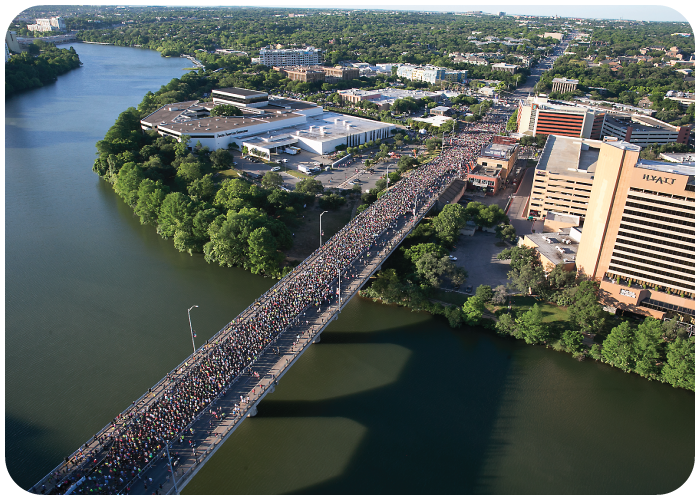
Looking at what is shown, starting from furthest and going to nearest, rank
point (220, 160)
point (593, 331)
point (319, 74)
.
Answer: point (319, 74) < point (220, 160) < point (593, 331)

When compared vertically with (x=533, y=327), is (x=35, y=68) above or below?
above

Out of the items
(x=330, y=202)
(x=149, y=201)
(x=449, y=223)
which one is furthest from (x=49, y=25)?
(x=449, y=223)

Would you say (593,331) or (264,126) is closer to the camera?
(593,331)

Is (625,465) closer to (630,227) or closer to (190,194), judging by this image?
(630,227)

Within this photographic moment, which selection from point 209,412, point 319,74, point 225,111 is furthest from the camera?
point 319,74

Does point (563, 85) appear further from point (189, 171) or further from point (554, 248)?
point (189, 171)

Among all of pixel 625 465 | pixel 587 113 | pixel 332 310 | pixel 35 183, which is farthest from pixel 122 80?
pixel 625 465

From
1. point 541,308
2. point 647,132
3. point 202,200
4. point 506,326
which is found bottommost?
point 541,308

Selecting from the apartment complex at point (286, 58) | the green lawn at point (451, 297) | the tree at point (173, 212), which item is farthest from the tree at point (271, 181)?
the apartment complex at point (286, 58)
